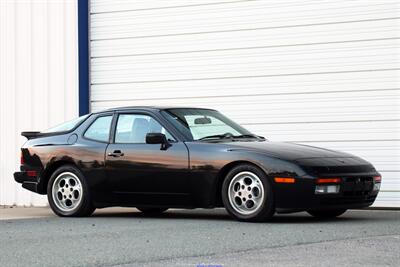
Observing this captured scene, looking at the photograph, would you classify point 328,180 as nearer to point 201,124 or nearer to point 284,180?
point 284,180

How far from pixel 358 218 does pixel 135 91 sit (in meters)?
5.21

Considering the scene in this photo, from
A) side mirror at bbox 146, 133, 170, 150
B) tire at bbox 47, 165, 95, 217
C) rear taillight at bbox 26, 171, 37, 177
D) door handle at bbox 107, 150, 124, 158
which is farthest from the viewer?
rear taillight at bbox 26, 171, 37, 177

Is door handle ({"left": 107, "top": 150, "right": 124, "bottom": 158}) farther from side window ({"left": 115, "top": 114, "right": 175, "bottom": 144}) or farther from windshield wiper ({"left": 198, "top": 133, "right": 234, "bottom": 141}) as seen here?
windshield wiper ({"left": 198, "top": 133, "right": 234, "bottom": 141})

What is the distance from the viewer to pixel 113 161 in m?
10.6

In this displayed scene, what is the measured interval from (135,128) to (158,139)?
2.25 ft

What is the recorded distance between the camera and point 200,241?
25.4 ft

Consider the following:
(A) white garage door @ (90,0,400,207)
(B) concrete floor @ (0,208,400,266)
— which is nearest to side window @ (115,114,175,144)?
(B) concrete floor @ (0,208,400,266)

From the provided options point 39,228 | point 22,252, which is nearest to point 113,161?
point 39,228

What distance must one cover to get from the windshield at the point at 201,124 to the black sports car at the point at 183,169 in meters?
0.01

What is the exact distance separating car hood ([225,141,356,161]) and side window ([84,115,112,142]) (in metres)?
1.74

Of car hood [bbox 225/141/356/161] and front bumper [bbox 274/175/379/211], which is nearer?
front bumper [bbox 274/175/379/211]

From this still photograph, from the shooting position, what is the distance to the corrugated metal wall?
1489 centimetres

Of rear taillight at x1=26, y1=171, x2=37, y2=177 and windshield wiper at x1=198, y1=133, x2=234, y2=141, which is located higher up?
windshield wiper at x1=198, y1=133, x2=234, y2=141

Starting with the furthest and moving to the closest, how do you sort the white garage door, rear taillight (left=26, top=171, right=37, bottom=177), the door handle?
the white garage door < rear taillight (left=26, top=171, right=37, bottom=177) < the door handle
